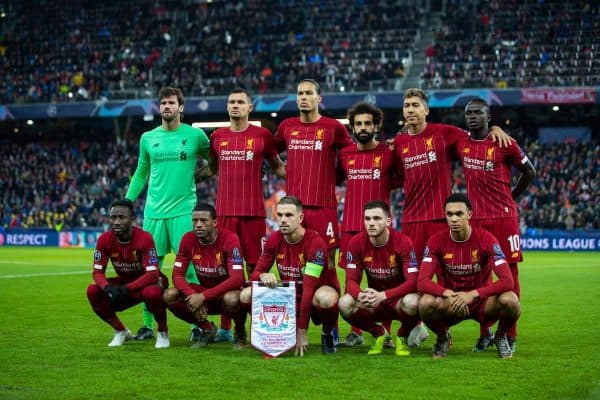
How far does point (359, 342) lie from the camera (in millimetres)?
9000

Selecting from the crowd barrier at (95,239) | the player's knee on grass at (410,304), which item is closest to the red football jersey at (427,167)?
the player's knee on grass at (410,304)

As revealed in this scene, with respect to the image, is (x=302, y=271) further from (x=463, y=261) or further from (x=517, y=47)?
(x=517, y=47)

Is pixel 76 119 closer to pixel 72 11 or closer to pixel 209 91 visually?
pixel 72 11

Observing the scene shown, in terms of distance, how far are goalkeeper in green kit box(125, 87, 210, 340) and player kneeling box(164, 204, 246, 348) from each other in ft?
2.36

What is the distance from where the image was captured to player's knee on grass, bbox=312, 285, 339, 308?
8242 mm

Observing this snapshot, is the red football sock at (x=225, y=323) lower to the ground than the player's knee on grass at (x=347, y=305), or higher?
lower

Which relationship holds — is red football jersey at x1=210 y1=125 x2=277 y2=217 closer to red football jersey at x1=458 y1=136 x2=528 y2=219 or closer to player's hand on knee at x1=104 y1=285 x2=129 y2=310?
player's hand on knee at x1=104 y1=285 x2=129 y2=310

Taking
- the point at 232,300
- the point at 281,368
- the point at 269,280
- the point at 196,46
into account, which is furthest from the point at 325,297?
the point at 196,46

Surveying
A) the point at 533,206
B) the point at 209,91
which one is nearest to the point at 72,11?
the point at 209,91

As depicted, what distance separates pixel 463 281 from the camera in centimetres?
820

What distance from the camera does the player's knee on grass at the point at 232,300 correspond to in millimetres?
8461

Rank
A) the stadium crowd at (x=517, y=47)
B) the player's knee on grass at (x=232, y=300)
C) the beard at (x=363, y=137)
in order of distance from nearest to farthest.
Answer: the player's knee on grass at (x=232, y=300)
the beard at (x=363, y=137)
the stadium crowd at (x=517, y=47)

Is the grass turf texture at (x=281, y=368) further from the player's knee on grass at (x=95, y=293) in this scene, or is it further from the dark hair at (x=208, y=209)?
the dark hair at (x=208, y=209)

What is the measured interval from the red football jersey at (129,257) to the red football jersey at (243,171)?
2.64 ft
